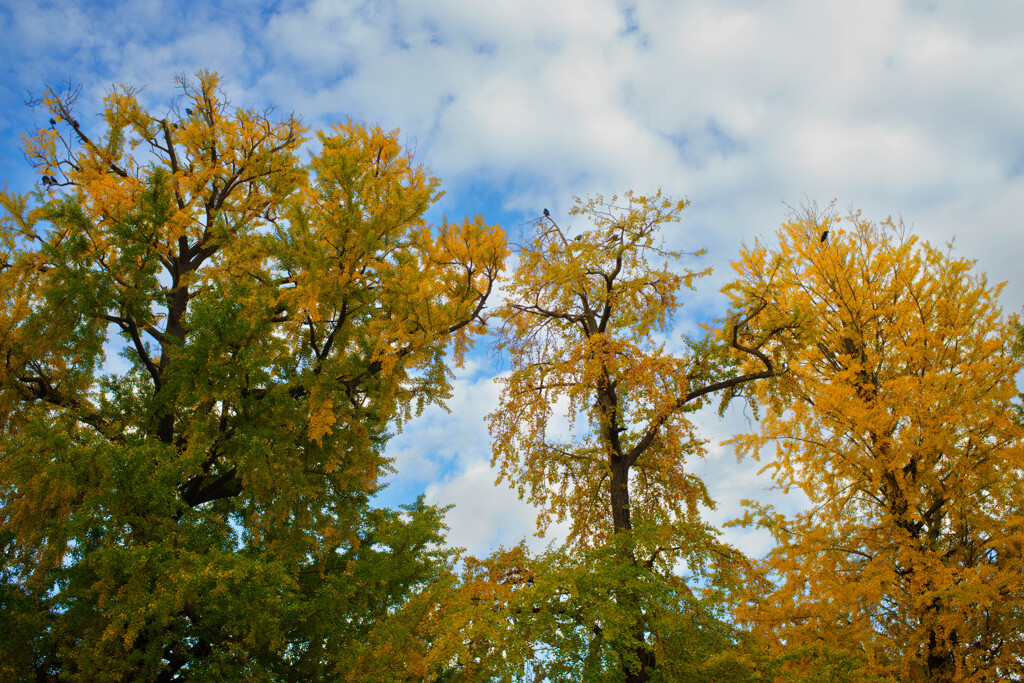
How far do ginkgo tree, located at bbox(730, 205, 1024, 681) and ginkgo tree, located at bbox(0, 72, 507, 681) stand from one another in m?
5.17

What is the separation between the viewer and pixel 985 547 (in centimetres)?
826

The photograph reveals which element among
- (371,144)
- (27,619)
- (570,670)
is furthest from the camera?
(371,144)

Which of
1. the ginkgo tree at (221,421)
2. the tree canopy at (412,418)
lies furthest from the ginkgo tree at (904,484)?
the ginkgo tree at (221,421)

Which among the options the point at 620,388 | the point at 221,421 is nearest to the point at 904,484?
the point at 620,388

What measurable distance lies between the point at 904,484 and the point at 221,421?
9.36 meters

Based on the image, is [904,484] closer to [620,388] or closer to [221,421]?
[620,388]

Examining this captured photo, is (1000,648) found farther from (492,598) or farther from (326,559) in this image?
(326,559)

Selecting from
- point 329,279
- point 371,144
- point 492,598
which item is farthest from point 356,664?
point 371,144

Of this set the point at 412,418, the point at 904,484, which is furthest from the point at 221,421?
the point at 904,484

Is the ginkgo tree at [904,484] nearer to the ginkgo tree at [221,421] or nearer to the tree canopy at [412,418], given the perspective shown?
the tree canopy at [412,418]

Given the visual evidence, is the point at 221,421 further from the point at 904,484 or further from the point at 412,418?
the point at 904,484

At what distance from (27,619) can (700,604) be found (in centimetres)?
773

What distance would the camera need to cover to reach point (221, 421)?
8.68 meters

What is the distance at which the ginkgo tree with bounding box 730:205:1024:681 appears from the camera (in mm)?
7590
